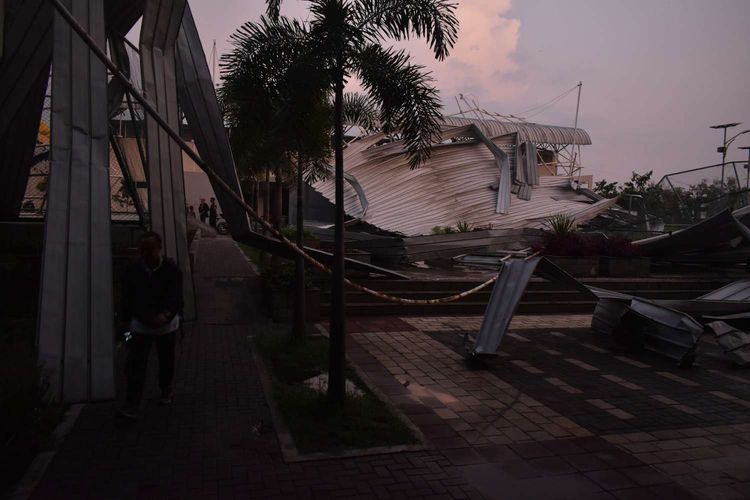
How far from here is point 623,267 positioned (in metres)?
14.9

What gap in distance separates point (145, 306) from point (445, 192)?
18.3 metres

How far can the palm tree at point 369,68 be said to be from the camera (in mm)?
5340

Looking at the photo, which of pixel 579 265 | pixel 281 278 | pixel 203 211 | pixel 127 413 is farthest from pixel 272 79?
pixel 203 211

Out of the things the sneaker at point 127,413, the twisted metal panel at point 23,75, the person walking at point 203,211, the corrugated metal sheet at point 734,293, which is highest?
the twisted metal panel at point 23,75

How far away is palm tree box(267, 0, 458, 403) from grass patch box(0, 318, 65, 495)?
2.28 metres

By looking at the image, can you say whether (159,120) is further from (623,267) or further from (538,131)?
(538,131)

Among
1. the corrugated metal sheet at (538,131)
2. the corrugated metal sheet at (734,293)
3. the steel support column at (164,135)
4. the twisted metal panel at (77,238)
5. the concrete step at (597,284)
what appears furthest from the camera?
the corrugated metal sheet at (538,131)

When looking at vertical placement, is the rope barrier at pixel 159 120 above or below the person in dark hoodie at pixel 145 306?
above

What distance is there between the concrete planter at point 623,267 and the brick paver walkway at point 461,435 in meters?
6.62

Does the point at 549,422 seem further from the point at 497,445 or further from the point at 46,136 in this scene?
the point at 46,136

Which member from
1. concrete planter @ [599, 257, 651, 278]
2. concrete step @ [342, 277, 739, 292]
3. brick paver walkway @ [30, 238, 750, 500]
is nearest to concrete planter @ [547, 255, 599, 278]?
concrete planter @ [599, 257, 651, 278]

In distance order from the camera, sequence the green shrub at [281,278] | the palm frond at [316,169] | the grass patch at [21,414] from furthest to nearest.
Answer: the green shrub at [281,278] < the palm frond at [316,169] < the grass patch at [21,414]

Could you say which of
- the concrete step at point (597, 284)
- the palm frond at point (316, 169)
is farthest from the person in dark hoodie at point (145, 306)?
the concrete step at point (597, 284)

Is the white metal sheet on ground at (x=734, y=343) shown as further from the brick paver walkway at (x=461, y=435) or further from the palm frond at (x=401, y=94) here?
the palm frond at (x=401, y=94)
